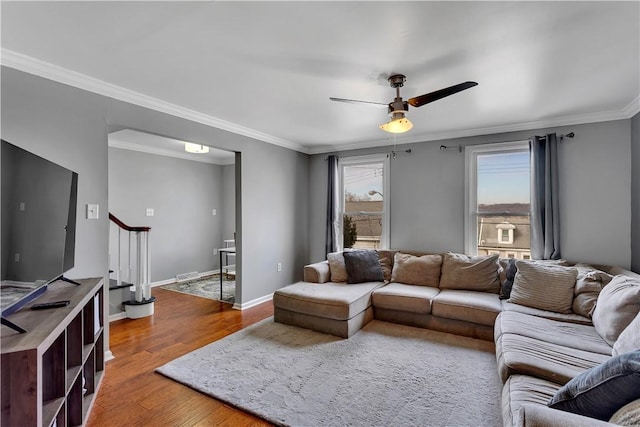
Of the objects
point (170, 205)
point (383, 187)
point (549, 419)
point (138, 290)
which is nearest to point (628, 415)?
point (549, 419)

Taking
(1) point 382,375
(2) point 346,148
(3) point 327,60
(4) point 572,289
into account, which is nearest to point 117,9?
(3) point 327,60

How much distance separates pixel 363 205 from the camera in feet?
16.7

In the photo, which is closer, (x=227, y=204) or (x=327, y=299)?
(x=327, y=299)

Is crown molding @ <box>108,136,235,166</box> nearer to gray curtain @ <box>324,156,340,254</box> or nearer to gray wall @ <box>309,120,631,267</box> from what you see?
gray curtain @ <box>324,156,340,254</box>

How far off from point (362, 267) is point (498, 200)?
2031 mm

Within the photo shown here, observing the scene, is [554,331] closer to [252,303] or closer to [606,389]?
[606,389]

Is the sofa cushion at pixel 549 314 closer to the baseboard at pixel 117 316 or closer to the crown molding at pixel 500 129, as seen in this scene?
the crown molding at pixel 500 129

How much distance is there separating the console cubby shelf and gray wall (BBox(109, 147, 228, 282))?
3138 mm

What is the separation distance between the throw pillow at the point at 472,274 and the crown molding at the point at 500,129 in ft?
5.47

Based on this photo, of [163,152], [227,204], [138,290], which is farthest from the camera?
[227,204]

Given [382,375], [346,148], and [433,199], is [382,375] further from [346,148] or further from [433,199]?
[346,148]

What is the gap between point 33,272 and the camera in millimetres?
1646

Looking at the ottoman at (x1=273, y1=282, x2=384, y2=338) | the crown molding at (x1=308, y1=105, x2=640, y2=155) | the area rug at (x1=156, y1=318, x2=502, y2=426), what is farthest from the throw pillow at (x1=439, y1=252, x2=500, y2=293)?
the crown molding at (x1=308, y1=105, x2=640, y2=155)

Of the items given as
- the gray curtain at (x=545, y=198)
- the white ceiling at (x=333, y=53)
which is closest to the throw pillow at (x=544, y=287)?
the gray curtain at (x=545, y=198)
